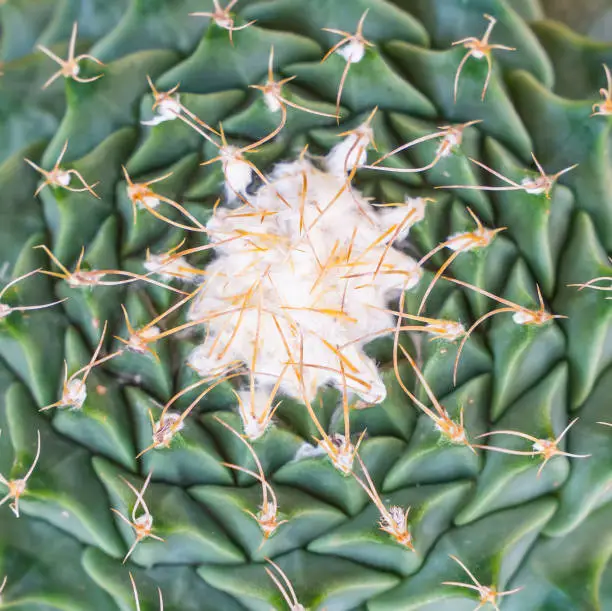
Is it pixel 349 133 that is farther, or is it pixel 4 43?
pixel 4 43

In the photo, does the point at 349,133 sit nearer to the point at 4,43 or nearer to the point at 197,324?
the point at 197,324

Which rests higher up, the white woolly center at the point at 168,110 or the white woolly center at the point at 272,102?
the white woolly center at the point at 272,102

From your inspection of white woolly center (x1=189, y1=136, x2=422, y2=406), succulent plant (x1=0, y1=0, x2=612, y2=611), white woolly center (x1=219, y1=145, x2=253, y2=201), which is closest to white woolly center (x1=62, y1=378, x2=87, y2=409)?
succulent plant (x1=0, y1=0, x2=612, y2=611)

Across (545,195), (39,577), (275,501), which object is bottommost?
(39,577)

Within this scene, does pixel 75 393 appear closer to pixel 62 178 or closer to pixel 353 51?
pixel 62 178

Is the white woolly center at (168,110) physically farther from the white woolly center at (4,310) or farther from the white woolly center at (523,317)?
the white woolly center at (523,317)

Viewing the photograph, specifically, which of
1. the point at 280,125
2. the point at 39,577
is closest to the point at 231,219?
the point at 280,125

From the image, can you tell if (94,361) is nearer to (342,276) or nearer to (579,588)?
(342,276)

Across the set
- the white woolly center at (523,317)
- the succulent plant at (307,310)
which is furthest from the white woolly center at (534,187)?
the white woolly center at (523,317)

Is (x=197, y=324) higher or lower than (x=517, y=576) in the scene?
higher
